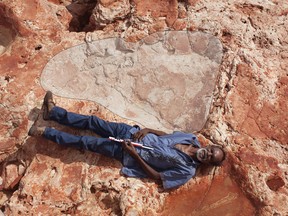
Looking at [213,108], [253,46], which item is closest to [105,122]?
[213,108]

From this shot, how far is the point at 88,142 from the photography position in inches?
165

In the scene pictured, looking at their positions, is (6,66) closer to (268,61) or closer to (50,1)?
(50,1)

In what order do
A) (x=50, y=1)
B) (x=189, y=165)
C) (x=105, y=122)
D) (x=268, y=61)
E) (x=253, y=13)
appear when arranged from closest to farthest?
(x=189, y=165)
(x=105, y=122)
(x=268, y=61)
(x=253, y=13)
(x=50, y=1)

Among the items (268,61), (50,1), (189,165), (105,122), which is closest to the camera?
(189,165)

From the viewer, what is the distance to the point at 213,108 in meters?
4.48

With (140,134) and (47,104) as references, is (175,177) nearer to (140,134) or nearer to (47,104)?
(140,134)

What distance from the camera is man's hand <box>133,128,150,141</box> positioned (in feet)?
13.6

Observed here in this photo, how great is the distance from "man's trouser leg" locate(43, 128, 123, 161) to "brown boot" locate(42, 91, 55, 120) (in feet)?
0.72

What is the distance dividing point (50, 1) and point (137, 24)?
1.63m

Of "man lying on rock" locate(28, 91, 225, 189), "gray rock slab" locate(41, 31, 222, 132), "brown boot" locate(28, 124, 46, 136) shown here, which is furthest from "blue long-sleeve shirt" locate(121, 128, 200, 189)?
"brown boot" locate(28, 124, 46, 136)

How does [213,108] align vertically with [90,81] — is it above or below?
above

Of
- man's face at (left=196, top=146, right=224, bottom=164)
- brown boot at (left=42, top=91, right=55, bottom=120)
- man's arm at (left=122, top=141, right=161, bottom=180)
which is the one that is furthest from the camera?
brown boot at (left=42, top=91, right=55, bottom=120)

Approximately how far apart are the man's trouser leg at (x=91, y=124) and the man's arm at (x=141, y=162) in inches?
5.9

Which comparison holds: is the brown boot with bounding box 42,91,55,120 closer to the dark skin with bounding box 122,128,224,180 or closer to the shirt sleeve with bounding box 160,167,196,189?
the dark skin with bounding box 122,128,224,180
